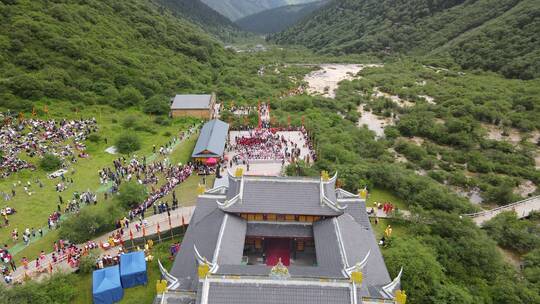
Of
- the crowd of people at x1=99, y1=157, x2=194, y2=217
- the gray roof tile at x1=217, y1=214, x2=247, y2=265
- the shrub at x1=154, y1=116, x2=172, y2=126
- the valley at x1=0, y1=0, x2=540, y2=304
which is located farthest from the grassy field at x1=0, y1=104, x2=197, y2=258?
the gray roof tile at x1=217, y1=214, x2=247, y2=265

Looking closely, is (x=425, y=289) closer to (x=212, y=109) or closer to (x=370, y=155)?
(x=370, y=155)

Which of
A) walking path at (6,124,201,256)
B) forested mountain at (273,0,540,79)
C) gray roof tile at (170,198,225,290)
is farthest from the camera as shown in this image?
forested mountain at (273,0,540,79)

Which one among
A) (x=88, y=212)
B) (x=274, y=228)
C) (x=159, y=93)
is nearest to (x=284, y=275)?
(x=274, y=228)

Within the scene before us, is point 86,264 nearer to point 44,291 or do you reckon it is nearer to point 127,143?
point 44,291

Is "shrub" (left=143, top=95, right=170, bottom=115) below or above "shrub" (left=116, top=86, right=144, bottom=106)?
below

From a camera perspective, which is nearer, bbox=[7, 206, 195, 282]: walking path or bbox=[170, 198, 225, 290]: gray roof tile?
bbox=[170, 198, 225, 290]: gray roof tile

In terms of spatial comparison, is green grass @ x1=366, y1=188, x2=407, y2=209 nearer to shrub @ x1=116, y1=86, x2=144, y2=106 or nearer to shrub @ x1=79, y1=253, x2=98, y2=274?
shrub @ x1=79, y1=253, x2=98, y2=274

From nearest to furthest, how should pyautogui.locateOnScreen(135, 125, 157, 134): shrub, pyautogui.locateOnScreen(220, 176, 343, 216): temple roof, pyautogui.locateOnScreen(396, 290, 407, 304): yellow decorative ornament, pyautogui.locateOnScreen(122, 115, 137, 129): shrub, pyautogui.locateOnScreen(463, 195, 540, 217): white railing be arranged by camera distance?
pyautogui.locateOnScreen(396, 290, 407, 304): yellow decorative ornament → pyautogui.locateOnScreen(220, 176, 343, 216): temple roof → pyautogui.locateOnScreen(463, 195, 540, 217): white railing → pyautogui.locateOnScreen(135, 125, 157, 134): shrub → pyautogui.locateOnScreen(122, 115, 137, 129): shrub
